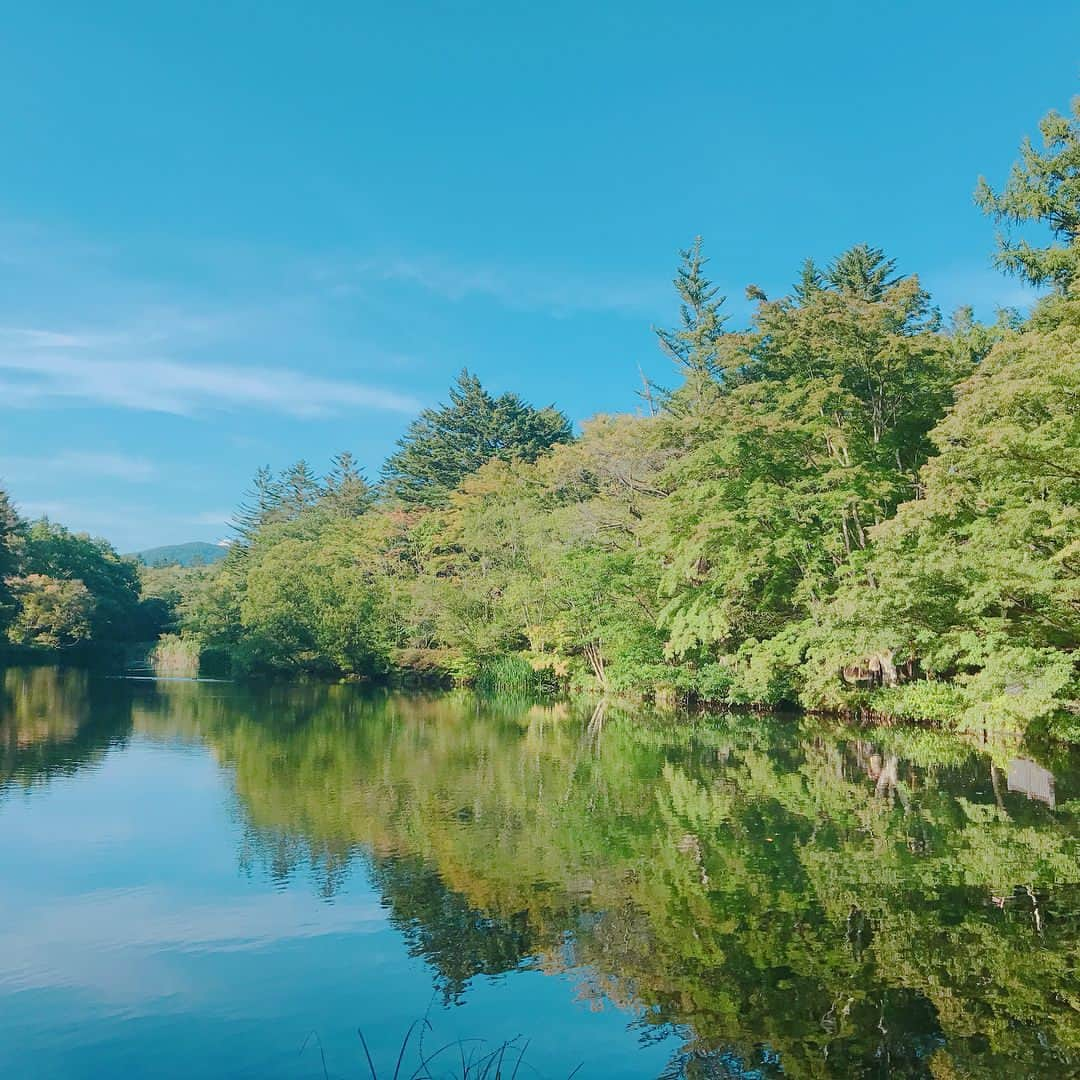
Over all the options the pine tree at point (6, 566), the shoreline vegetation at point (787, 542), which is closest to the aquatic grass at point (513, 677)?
the shoreline vegetation at point (787, 542)

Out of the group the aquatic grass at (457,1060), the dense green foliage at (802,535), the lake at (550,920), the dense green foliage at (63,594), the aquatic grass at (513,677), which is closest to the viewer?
the aquatic grass at (457,1060)

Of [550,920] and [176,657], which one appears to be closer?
[550,920]

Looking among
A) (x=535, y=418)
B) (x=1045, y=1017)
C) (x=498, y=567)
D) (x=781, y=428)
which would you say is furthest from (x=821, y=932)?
(x=535, y=418)

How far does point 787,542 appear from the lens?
23484mm

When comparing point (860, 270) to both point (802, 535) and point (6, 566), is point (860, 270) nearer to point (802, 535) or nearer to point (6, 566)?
point (802, 535)

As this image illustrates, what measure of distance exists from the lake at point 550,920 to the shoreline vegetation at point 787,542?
3.81 metres

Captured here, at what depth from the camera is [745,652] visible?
2530 cm

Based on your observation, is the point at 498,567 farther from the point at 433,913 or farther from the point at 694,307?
the point at 433,913

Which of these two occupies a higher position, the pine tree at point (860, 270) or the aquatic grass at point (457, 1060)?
the pine tree at point (860, 270)

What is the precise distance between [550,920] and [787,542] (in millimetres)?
17345

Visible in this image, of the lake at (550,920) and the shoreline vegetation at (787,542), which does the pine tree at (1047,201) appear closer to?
the shoreline vegetation at (787,542)

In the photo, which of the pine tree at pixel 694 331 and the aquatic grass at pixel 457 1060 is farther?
the pine tree at pixel 694 331

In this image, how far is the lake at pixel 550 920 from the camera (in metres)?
5.55

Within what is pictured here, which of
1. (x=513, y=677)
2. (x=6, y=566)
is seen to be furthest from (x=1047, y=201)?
(x=6, y=566)
